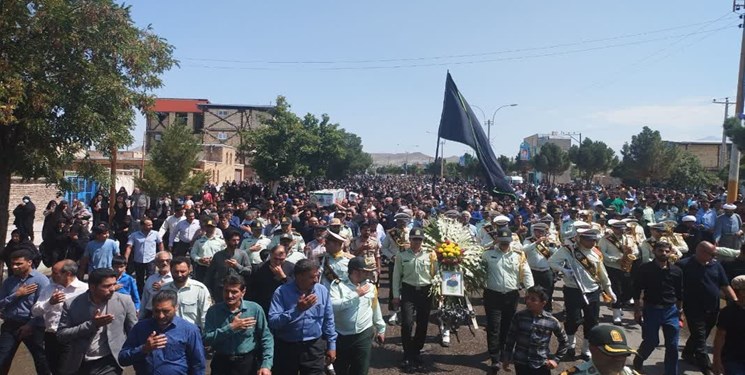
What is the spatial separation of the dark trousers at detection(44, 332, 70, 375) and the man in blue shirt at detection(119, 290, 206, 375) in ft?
3.52

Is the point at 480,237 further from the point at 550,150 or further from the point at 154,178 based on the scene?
the point at 550,150

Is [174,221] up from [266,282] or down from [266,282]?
up

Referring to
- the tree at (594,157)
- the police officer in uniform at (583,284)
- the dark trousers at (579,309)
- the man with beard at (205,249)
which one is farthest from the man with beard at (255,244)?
the tree at (594,157)

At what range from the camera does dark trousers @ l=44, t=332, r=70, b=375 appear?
5087 mm

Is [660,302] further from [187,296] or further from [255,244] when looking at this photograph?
[255,244]

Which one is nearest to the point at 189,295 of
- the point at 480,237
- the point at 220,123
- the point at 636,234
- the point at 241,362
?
the point at 241,362

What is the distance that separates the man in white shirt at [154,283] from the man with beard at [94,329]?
0.84 metres

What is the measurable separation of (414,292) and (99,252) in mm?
4530

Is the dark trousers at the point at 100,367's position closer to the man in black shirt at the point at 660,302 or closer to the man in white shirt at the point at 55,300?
the man in white shirt at the point at 55,300

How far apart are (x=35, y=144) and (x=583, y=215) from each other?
426 inches

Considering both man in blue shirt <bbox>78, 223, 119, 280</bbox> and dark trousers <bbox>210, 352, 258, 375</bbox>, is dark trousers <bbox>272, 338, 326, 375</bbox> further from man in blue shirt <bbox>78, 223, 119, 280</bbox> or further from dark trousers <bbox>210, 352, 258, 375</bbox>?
man in blue shirt <bbox>78, 223, 119, 280</bbox>

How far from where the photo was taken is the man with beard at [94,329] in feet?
15.8

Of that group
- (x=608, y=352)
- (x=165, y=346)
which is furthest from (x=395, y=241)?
(x=608, y=352)

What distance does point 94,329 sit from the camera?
4848 millimetres
